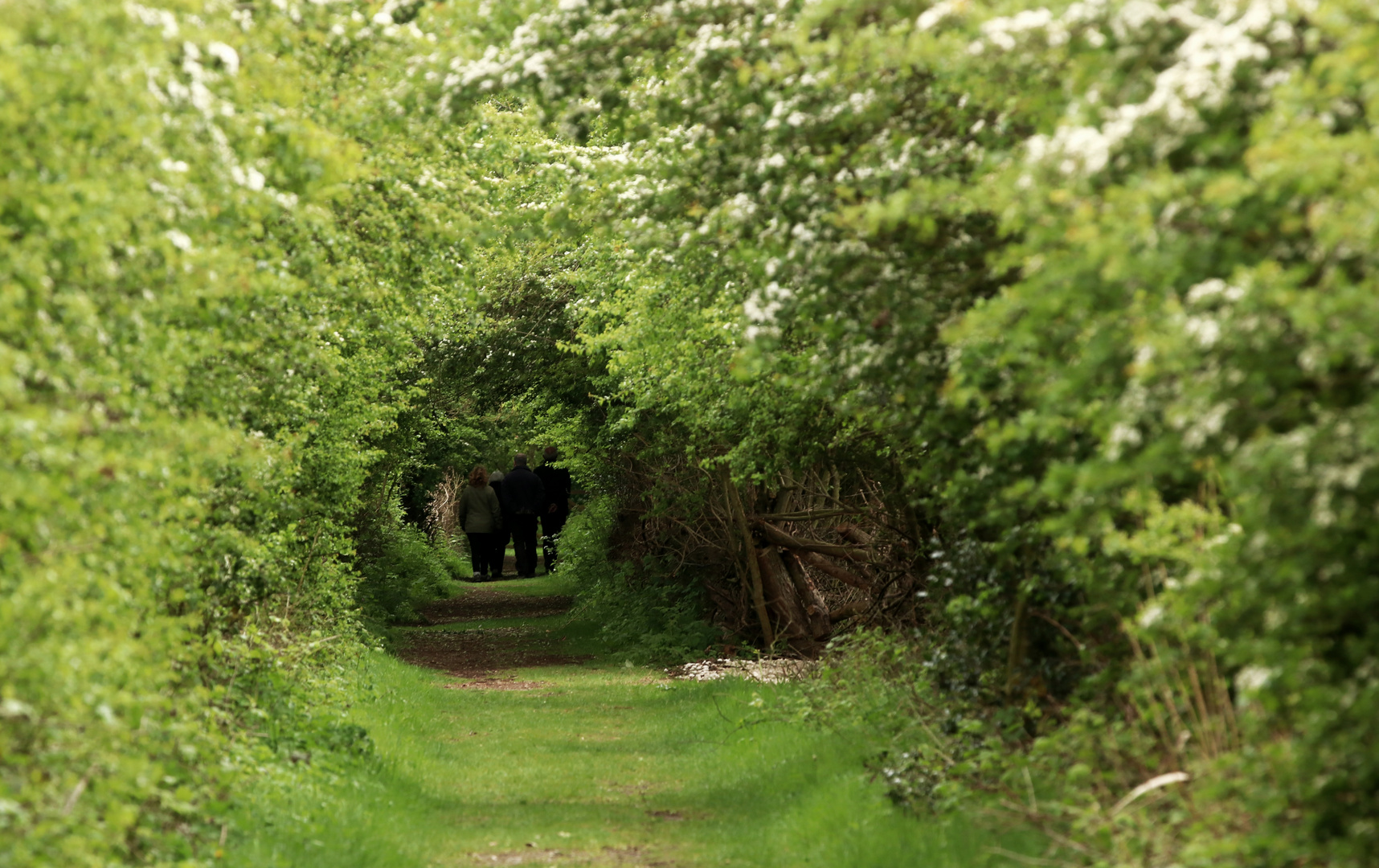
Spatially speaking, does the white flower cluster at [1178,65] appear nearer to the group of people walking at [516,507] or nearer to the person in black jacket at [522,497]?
the group of people walking at [516,507]

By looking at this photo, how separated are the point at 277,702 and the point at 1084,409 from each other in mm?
6988

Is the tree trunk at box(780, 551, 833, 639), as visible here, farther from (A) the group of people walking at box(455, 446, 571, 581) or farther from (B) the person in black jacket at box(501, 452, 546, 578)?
(B) the person in black jacket at box(501, 452, 546, 578)

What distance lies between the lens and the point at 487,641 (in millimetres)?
22859

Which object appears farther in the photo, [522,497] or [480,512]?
[480,512]

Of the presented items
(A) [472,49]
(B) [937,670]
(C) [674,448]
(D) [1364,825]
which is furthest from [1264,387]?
(C) [674,448]

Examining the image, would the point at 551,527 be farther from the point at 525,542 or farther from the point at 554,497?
the point at 554,497

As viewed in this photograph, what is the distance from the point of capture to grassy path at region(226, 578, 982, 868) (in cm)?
817

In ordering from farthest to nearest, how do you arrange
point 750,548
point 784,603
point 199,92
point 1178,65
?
point 784,603 < point 750,548 < point 199,92 < point 1178,65

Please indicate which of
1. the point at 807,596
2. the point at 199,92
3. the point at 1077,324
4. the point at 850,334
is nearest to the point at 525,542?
the point at 807,596

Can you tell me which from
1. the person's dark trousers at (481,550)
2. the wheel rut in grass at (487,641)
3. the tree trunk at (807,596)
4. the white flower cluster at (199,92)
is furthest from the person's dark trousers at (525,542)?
the white flower cluster at (199,92)

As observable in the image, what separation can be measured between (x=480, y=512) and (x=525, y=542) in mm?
1969

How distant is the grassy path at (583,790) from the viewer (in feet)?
26.8

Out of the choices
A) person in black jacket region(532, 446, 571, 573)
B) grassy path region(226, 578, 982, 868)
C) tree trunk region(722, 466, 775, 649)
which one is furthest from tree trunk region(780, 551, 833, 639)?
person in black jacket region(532, 446, 571, 573)

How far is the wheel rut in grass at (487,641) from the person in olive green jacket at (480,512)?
1.57 meters
